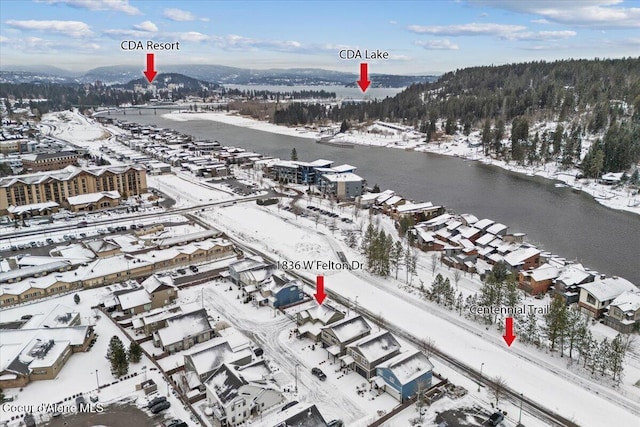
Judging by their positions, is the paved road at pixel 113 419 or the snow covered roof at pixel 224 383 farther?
the snow covered roof at pixel 224 383

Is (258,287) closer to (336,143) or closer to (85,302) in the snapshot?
(85,302)

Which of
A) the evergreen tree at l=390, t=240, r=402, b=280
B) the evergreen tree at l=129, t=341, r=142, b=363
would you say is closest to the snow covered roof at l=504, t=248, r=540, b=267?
the evergreen tree at l=390, t=240, r=402, b=280

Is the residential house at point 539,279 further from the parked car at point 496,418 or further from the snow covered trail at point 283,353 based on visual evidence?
the snow covered trail at point 283,353

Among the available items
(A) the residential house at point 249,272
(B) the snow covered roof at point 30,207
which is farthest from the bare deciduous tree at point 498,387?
(B) the snow covered roof at point 30,207

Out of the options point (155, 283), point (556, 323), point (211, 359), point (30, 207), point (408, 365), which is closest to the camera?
point (408, 365)

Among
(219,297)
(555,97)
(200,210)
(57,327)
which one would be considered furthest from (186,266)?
(555,97)

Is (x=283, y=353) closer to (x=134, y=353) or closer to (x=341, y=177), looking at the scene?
(x=134, y=353)

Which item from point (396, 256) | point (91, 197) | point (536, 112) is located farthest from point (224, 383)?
point (536, 112)
